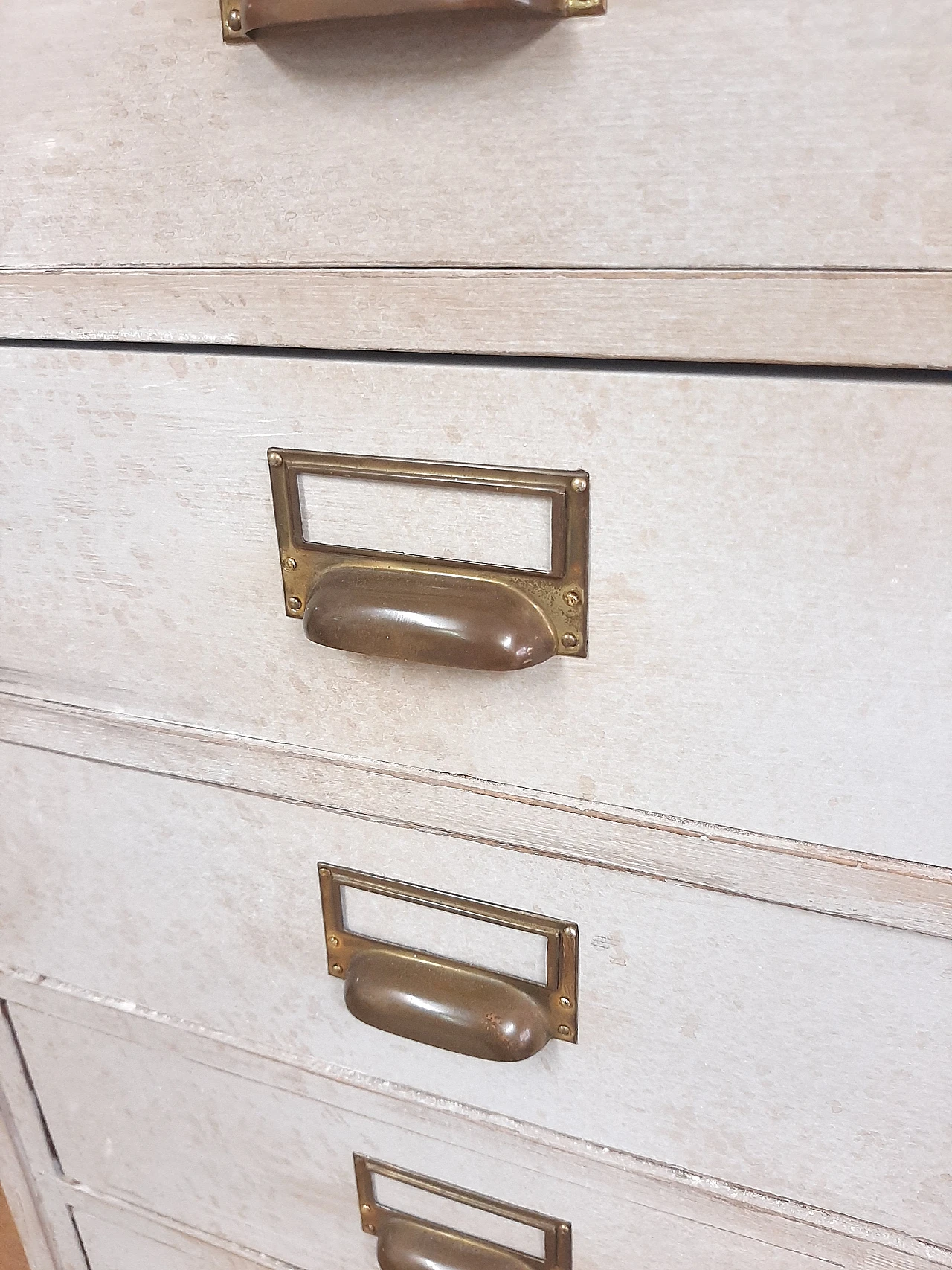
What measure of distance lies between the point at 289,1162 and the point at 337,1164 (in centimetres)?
4

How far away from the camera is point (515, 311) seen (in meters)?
0.35

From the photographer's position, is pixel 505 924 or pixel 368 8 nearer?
pixel 368 8

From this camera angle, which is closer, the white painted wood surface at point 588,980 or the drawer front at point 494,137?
the drawer front at point 494,137

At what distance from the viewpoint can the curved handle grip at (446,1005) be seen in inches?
17.8

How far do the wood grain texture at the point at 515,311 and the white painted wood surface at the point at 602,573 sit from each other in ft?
0.03

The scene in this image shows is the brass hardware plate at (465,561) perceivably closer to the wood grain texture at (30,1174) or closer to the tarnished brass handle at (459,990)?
the tarnished brass handle at (459,990)

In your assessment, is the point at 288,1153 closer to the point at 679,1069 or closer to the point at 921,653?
the point at 679,1069

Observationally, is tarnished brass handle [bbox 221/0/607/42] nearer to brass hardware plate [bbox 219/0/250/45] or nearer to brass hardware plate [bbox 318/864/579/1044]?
brass hardware plate [bbox 219/0/250/45]

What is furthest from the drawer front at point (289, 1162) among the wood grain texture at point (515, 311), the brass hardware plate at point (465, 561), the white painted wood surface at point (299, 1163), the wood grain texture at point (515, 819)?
the wood grain texture at point (515, 311)

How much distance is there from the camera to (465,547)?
386mm

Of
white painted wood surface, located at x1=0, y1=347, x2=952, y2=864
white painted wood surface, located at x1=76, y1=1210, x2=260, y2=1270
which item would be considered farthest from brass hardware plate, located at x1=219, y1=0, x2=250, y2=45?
white painted wood surface, located at x1=76, y1=1210, x2=260, y2=1270

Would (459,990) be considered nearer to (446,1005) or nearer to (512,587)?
(446,1005)

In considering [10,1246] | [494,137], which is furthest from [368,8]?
[10,1246]

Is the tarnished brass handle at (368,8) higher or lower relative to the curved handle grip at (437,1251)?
higher
